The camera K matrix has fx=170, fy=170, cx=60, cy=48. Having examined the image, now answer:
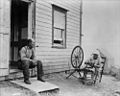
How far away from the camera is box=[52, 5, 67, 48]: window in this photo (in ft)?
20.8

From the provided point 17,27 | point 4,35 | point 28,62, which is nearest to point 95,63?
point 28,62

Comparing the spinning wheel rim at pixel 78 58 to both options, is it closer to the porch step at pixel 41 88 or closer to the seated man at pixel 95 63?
the seated man at pixel 95 63

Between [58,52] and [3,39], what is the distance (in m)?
2.64

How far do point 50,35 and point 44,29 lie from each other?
386 mm

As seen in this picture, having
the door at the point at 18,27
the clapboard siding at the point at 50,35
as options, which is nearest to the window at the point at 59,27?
the clapboard siding at the point at 50,35

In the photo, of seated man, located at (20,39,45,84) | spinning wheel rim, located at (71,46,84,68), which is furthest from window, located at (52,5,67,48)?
seated man, located at (20,39,45,84)

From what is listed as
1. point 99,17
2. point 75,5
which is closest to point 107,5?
point 99,17

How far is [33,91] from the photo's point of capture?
3785mm

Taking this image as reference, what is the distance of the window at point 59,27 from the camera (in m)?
6.34

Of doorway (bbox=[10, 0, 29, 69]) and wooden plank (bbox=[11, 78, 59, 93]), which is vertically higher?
doorway (bbox=[10, 0, 29, 69])

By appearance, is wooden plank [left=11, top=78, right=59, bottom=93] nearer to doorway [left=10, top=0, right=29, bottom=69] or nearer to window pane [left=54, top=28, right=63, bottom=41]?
doorway [left=10, top=0, right=29, bottom=69]

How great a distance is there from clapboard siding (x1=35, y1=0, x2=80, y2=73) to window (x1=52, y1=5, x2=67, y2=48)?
0.57ft

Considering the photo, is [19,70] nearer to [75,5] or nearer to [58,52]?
[58,52]

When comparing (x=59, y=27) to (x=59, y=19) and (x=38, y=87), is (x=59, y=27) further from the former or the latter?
(x=38, y=87)
